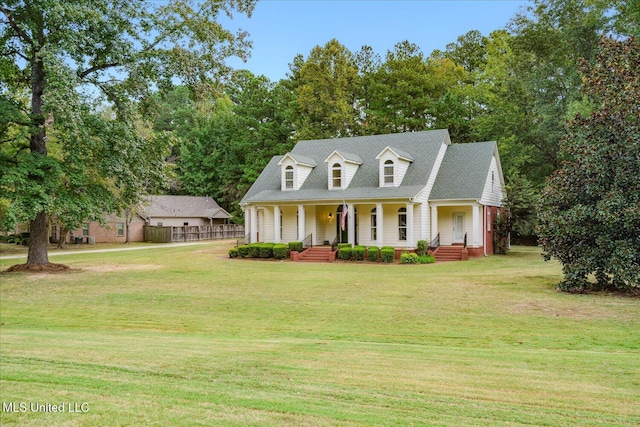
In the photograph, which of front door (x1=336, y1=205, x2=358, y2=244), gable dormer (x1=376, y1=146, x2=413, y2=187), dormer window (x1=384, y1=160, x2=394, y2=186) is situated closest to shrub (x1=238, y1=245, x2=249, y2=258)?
front door (x1=336, y1=205, x2=358, y2=244)

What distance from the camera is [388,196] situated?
84.9 ft

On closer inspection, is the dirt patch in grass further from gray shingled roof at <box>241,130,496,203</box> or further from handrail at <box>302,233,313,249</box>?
handrail at <box>302,233,313,249</box>

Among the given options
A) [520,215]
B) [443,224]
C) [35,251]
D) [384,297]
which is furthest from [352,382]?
[520,215]

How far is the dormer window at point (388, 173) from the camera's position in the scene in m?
28.0

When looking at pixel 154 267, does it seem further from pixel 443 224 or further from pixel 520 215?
pixel 520 215

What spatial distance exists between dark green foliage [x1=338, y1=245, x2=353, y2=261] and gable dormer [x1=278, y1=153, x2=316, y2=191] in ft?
21.3

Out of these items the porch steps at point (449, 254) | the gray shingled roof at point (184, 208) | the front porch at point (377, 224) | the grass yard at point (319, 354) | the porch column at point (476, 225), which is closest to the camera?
the grass yard at point (319, 354)

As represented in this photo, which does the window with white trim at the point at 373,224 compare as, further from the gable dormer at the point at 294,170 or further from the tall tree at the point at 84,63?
the tall tree at the point at 84,63

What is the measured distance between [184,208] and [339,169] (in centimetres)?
2544

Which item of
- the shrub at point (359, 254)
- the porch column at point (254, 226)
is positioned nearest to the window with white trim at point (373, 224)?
the shrub at point (359, 254)

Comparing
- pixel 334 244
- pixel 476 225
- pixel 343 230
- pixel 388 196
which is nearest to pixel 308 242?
pixel 334 244

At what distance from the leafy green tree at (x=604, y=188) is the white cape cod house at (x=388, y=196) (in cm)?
1072

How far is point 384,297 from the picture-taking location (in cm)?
1367

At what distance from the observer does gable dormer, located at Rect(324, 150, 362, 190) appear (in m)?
29.0
